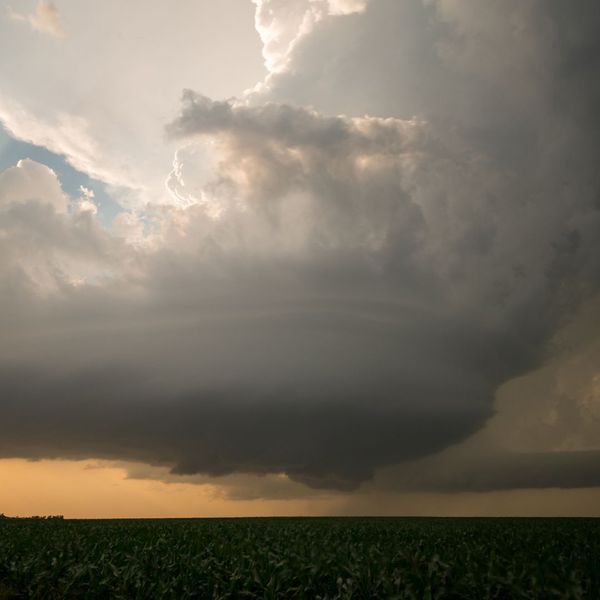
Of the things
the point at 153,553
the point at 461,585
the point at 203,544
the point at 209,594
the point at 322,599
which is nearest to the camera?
the point at 461,585

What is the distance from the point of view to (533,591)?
11.1 metres

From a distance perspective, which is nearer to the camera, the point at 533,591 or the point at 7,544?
the point at 533,591

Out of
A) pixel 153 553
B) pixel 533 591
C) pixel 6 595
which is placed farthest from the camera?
pixel 153 553

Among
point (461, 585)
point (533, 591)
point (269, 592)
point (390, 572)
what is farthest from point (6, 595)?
point (533, 591)

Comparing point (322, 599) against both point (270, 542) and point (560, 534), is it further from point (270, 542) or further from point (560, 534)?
point (560, 534)

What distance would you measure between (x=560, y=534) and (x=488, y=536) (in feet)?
12.1

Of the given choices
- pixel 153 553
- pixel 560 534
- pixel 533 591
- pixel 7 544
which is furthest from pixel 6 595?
pixel 560 534

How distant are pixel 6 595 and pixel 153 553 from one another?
4.50m

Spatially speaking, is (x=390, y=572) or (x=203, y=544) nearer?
(x=390, y=572)

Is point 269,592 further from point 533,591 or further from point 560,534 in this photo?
point 560,534

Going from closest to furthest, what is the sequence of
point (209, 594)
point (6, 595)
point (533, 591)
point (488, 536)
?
point (533, 591)
point (209, 594)
point (6, 595)
point (488, 536)

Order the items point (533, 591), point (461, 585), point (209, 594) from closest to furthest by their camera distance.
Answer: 1. point (533, 591)
2. point (461, 585)
3. point (209, 594)

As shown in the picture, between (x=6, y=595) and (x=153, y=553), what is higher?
(x=153, y=553)

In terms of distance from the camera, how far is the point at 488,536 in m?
28.3
